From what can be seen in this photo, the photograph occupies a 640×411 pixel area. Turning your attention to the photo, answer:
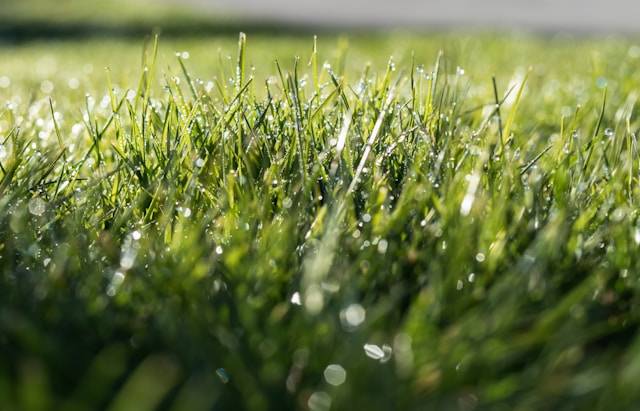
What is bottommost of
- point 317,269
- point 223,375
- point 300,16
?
point 300,16

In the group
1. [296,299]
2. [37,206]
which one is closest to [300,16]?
[37,206]

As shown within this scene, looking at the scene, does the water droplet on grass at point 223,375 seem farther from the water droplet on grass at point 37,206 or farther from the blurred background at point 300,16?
the blurred background at point 300,16

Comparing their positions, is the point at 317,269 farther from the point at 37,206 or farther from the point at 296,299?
the point at 37,206

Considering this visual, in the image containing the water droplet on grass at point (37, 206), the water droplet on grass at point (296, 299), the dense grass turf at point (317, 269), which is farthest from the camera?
the water droplet on grass at point (37, 206)

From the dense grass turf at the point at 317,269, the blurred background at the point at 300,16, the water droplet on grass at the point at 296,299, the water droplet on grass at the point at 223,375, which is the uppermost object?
the dense grass turf at the point at 317,269

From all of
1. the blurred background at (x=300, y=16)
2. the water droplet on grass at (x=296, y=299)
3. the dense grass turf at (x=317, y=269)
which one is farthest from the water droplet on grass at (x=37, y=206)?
the blurred background at (x=300, y=16)

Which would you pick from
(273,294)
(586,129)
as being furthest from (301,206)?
(586,129)

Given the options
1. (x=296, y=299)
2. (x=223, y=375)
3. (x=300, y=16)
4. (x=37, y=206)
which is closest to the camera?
(x=223, y=375)

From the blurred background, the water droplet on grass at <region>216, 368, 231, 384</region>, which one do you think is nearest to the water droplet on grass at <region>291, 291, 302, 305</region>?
the water droplet on grass at <region>216, 368, 231, 384</region>

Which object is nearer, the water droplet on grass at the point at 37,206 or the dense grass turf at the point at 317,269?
the dense grass turf at the point at 317,269
